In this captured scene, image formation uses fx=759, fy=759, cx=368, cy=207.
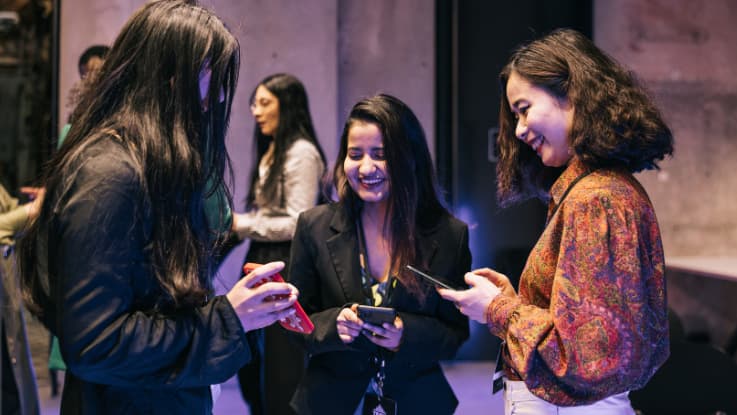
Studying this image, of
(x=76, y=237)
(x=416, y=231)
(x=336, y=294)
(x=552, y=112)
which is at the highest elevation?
(x=552, y=112)

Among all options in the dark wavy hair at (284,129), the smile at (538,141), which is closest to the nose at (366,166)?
the smile at (538,141)

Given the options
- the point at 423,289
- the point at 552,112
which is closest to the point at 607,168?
the point at 552,112

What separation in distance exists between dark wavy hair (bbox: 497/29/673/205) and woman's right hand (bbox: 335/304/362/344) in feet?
2.76

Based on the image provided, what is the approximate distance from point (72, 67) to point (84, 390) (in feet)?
13.2

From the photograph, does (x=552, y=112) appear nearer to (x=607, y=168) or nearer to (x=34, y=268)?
(x=607, y=168)

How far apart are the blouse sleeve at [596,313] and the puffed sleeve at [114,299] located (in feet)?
2.18

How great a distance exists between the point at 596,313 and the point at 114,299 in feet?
3.13

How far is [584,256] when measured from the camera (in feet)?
5.23

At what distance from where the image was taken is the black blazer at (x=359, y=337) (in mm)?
2320

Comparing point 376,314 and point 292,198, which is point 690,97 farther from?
point 376,314

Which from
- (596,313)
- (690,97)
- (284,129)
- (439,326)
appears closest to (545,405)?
(596,313)

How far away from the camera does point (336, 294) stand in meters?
2.45

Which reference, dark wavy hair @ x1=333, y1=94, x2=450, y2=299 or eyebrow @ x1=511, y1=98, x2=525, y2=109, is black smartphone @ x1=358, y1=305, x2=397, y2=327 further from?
eyebrow @ x1=511, y1=98, x2=525, y2=109

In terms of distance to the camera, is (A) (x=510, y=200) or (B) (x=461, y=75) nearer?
(A) (x=510, y=200)
